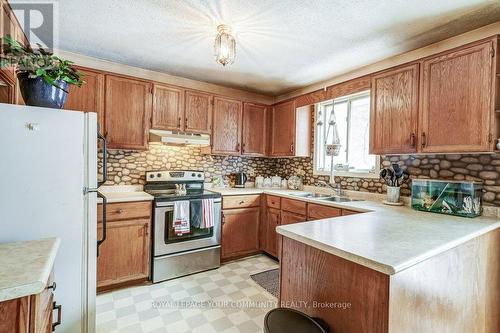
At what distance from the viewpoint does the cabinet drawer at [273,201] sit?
122 inches

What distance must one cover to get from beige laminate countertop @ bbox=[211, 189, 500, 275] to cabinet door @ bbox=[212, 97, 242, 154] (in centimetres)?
214

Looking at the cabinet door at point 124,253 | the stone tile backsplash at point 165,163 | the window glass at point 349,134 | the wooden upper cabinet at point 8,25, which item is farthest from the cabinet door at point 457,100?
the wooden upper cabinet at point 8,25

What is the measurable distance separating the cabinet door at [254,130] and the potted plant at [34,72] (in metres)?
2.42

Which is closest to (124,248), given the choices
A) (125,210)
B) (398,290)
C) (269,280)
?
(125,210)

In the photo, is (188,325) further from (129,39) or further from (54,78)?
(129,39)

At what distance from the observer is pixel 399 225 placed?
5.08 ft

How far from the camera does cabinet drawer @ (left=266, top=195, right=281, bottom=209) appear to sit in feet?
10.2

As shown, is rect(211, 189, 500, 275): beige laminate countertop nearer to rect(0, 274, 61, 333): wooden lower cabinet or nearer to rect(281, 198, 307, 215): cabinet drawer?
rect(281, 198, 307, 215): cabinet drawer

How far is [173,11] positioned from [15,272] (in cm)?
184

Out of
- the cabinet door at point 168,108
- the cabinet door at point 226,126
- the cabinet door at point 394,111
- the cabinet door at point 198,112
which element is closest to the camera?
the cabinet door at point 394,111

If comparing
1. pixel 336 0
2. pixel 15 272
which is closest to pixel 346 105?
pixel 336 0

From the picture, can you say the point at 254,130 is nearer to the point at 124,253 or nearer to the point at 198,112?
the point at 198,112

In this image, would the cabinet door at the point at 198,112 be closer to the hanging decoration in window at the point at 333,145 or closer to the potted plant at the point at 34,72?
the hanging decoration in window at the point at 333,145

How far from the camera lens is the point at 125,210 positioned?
2416 millimetres
